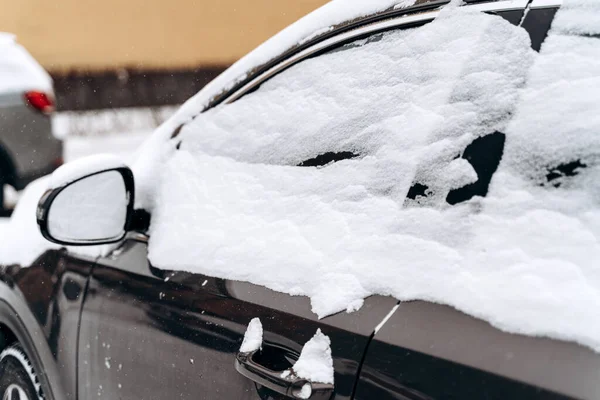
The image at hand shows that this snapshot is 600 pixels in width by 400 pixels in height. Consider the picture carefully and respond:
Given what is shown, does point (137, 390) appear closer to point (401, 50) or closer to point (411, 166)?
point (411, 166)

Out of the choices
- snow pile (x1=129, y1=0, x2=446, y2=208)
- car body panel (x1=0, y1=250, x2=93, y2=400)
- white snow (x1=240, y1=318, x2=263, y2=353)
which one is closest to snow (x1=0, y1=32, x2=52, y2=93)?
car body panel (x1=0, y1=250, x2=93, y2=400)

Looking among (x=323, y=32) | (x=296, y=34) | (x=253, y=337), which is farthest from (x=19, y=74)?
(x=253, y=337)

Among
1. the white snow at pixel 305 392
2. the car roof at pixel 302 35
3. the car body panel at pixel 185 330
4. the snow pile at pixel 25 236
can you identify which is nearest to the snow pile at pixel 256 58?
the car roof at pixel 302 35

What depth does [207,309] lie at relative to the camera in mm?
1559

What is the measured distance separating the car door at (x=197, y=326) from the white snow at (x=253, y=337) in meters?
0.02

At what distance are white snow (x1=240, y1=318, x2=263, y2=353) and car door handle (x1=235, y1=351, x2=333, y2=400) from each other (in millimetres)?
11

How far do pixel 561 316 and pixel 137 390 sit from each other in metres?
1.16

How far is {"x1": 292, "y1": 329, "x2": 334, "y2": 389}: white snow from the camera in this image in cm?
122

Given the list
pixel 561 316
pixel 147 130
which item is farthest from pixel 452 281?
pixel 147 130

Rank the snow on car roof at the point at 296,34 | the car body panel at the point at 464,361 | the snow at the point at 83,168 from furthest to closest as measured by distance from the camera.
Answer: the snow at the point at 83,168
the snow on car roof at the point at 296,34
the car body panel at the point at 464,361

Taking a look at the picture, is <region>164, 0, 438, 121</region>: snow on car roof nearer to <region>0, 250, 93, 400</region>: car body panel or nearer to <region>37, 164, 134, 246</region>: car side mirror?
<region>37, 164, 134, 246</region>: car side mirror

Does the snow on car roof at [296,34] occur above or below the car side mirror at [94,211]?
above

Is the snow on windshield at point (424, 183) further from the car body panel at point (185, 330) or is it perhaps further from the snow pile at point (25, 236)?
the snow pile at point (25, 236)

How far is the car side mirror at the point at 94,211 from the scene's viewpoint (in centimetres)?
192
